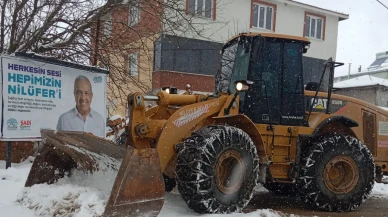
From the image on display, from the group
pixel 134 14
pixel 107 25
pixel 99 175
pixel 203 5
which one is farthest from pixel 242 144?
pixel 203 5

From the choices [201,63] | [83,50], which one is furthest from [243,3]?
[83,50]

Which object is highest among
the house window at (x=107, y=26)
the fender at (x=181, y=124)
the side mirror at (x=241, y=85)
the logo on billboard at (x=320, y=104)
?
the house window at (x=107, y=26)

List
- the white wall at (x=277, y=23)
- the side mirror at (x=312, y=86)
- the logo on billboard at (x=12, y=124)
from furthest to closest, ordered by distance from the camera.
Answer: the white wall at (x=277, y=23) → the logo on billboard at (x=12, y=124) → the side mirror at (x=312, y=86)

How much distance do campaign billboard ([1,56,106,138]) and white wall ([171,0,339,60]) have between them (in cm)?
982

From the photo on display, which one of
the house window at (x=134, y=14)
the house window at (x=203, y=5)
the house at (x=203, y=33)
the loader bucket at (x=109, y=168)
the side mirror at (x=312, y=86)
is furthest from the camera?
the house window at (x=203, y=5)

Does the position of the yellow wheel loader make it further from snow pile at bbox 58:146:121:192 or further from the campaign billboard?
the campaign billboard

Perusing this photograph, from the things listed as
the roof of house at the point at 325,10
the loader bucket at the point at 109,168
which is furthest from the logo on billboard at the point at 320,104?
the roof of house at the point at 325,10

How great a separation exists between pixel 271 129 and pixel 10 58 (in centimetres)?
470

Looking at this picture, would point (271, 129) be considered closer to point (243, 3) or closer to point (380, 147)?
point (380, 147)

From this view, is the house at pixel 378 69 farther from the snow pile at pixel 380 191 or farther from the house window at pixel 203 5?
the snow pile at pixel 380 191

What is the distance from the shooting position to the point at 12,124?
286 inches

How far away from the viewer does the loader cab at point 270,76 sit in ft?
19.2

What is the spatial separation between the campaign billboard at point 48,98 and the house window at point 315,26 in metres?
17.4

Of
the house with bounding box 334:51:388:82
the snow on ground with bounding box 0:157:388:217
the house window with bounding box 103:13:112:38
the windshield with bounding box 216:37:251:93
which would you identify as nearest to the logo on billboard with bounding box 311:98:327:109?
the windshield with bounding box 216:37:251:93
